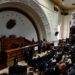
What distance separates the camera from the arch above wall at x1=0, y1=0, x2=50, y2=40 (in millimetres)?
11548

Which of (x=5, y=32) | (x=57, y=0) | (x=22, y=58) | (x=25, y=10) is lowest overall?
(x=22, y=58)

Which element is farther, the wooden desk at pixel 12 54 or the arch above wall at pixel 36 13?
the arch above wall at pixel 36 13

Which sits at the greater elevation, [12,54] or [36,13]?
[36,13]

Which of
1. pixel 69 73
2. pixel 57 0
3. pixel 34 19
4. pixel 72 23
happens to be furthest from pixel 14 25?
pixel 72 23

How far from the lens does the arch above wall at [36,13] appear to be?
37.9 ft

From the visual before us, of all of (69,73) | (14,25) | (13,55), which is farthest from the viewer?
(14,25)

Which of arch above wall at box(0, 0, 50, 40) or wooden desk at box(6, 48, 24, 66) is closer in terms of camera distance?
wooden desk at box(6, 48, 24, 66)

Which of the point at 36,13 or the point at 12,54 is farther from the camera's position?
the point at 36,13

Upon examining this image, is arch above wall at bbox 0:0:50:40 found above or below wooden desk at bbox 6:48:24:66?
above

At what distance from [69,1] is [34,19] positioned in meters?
4.89

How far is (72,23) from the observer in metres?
21.9

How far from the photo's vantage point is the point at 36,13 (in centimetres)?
1371

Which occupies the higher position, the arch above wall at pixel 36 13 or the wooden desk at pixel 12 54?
the arch above wall at pixel 36 13

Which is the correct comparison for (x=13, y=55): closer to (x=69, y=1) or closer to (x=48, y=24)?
(x=48, y=24)
